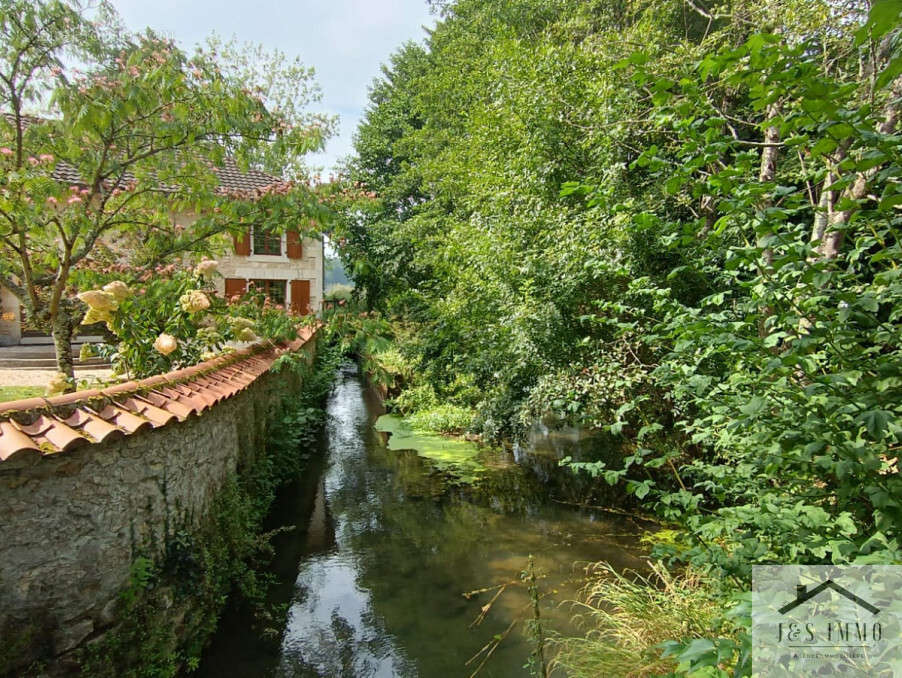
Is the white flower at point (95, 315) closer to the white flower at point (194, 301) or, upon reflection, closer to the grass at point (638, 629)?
the white flower at point (194, 301)

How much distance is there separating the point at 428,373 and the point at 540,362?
569 cm

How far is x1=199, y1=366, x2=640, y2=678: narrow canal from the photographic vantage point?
3.91 m

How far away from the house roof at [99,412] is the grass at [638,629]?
3098mm

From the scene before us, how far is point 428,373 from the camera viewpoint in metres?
12.2

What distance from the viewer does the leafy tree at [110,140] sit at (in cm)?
457

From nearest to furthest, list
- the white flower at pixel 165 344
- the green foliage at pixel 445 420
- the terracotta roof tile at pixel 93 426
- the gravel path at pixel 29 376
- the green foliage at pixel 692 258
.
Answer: the green foliage at pixel 692 258
the terracotta roof tile at pixel 93 426
the white flower at pixel 165 344
the gravel path at pixel 29 376
the green foliage at pixel 445 420

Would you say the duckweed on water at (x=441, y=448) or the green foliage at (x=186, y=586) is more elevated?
the green foliage at (x=186, y=586)

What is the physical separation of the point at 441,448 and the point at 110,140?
7043 millimetres

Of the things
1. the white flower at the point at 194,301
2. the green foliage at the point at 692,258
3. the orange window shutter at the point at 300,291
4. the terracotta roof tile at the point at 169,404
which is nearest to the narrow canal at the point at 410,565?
the green foliage at the point at 692,258

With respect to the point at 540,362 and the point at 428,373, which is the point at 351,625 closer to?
the point at 540,362

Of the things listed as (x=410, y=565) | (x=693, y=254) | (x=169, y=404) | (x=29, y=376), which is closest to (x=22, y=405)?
(x=169, y=404)

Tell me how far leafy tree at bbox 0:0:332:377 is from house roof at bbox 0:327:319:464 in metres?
2.18

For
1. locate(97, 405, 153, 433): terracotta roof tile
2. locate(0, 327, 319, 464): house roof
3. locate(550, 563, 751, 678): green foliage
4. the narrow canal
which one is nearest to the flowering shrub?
locate(0, 327, 319, 464): house roof

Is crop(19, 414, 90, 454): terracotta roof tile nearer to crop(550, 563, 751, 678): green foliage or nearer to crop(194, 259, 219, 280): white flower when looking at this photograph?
crop(194, 259, 219, 280): white flower
